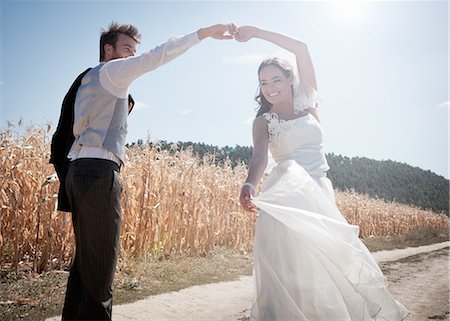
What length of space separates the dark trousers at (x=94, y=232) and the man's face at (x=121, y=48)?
2.93 feet

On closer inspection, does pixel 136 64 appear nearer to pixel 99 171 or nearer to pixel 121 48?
pixel 121 48

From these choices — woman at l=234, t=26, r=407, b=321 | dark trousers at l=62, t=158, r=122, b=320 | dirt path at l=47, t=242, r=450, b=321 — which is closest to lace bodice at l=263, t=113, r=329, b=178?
woman at l=234, t=26, r=407, b=321

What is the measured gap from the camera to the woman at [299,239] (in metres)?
2.74

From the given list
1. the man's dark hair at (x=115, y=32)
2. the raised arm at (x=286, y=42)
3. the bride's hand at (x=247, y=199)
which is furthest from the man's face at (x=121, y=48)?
the bride's hand at (x=247, y=199)

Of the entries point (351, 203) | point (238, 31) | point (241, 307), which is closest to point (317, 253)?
point (238, 31)

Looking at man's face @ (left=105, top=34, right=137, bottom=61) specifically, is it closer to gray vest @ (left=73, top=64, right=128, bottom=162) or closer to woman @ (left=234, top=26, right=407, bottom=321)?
gray vest @ (left=73, top=64, right=128, bottom=162)

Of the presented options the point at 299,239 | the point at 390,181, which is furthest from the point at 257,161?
the point at 390,181

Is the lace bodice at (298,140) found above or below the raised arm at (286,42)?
below

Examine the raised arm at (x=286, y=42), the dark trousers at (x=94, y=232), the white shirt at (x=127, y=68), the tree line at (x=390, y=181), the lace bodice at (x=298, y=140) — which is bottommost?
the tree line at (x=390, y=181)

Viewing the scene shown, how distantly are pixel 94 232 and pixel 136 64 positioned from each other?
1171 millimetres

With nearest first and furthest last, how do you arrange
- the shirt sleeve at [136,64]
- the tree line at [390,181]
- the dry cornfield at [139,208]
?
the shirt sleeve at [136,64] → the dry cornfield at [139,208] → the tree line at [390,181]

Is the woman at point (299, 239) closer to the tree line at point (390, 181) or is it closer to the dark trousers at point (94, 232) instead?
the dark trousers at point (94, 232)

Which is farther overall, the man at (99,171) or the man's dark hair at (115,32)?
the man's dark hair at (115,32)

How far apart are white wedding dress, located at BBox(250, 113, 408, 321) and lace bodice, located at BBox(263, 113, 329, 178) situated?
16 centimetres
